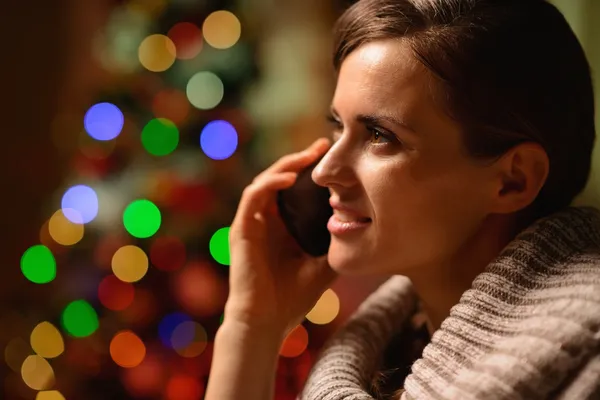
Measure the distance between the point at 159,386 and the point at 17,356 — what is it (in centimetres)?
45

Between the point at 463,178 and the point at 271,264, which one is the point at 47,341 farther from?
the point at 463,178

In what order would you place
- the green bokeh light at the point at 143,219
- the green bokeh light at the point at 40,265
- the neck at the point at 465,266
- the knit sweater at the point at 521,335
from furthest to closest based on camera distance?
the green bokeh light at the point at 40,265, the green bokeh light at the point at 143,219, the neck at the point at 465,266, the knit sweater at the point at 521,335

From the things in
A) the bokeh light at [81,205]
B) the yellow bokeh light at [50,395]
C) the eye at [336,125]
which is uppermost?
the eye at [336,125]

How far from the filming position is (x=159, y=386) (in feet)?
5.57

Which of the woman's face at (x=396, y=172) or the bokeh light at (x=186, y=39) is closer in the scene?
the woman's face at (x=396, y=172)

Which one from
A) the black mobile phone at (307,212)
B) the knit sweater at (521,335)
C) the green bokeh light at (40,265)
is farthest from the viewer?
the green bokeh light at (40,265)

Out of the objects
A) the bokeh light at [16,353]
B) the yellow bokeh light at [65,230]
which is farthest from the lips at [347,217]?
the bokeh light at [16,353]

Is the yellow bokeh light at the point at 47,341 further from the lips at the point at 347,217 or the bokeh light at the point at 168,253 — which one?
the lips at the point at 347,217

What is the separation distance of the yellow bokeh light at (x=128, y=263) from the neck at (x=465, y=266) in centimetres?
87

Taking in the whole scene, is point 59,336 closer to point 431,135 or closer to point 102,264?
point 102,264

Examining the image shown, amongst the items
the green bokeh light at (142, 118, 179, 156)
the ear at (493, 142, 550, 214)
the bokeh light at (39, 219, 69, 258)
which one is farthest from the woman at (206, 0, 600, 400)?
the bokeh light at (39, 219, 69, 258)

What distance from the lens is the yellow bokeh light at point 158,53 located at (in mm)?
1680

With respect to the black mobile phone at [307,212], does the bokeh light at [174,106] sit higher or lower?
higher

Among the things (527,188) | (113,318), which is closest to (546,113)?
(527,188)
